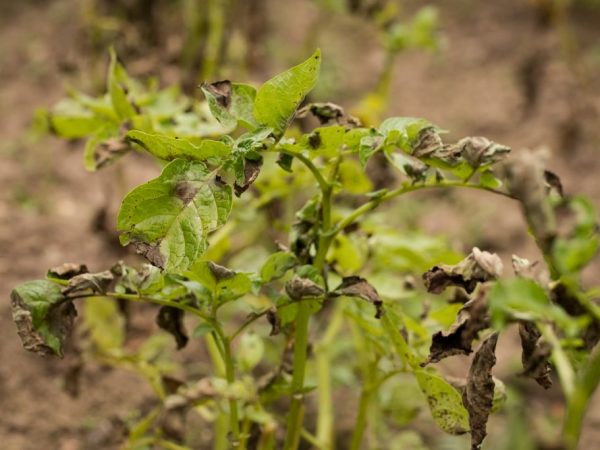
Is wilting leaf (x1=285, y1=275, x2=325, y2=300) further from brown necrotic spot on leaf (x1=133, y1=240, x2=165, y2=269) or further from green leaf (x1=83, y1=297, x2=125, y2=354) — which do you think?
green leaf (x1=83, y1=297, x2=125, y2=354)

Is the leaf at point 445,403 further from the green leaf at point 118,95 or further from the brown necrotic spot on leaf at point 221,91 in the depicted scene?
the green leaf at point 118,95

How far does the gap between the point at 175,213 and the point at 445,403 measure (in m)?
0.40

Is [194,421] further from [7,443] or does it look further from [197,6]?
[197,6]

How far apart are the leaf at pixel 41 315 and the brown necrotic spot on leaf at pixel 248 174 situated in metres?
0.27

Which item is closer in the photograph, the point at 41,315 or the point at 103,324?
the point at 41,315

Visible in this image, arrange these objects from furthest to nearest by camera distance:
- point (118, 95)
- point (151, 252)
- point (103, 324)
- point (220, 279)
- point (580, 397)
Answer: point (103, 324), point (118, 95), point (220, 279), point (151, 252), point (580, 397)

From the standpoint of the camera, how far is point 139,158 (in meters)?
2.73

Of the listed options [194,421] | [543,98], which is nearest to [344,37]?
[543,98]

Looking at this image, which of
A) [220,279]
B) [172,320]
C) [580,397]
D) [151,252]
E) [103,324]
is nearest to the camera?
[580,397]

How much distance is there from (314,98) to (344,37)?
0.74 m

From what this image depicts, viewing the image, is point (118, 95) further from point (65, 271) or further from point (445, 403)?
point (445, 403)

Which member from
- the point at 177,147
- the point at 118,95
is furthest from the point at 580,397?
the point at 118,95

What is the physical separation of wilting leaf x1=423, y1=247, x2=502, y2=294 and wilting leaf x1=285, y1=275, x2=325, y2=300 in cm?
12

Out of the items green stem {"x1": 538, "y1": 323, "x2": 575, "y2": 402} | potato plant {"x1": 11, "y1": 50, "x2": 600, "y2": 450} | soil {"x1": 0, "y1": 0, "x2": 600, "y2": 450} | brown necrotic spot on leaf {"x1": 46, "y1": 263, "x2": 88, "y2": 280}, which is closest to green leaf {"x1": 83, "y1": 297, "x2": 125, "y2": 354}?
soil {"x1": 0, "y1": 0, "x2": 600, "y2": 450}
